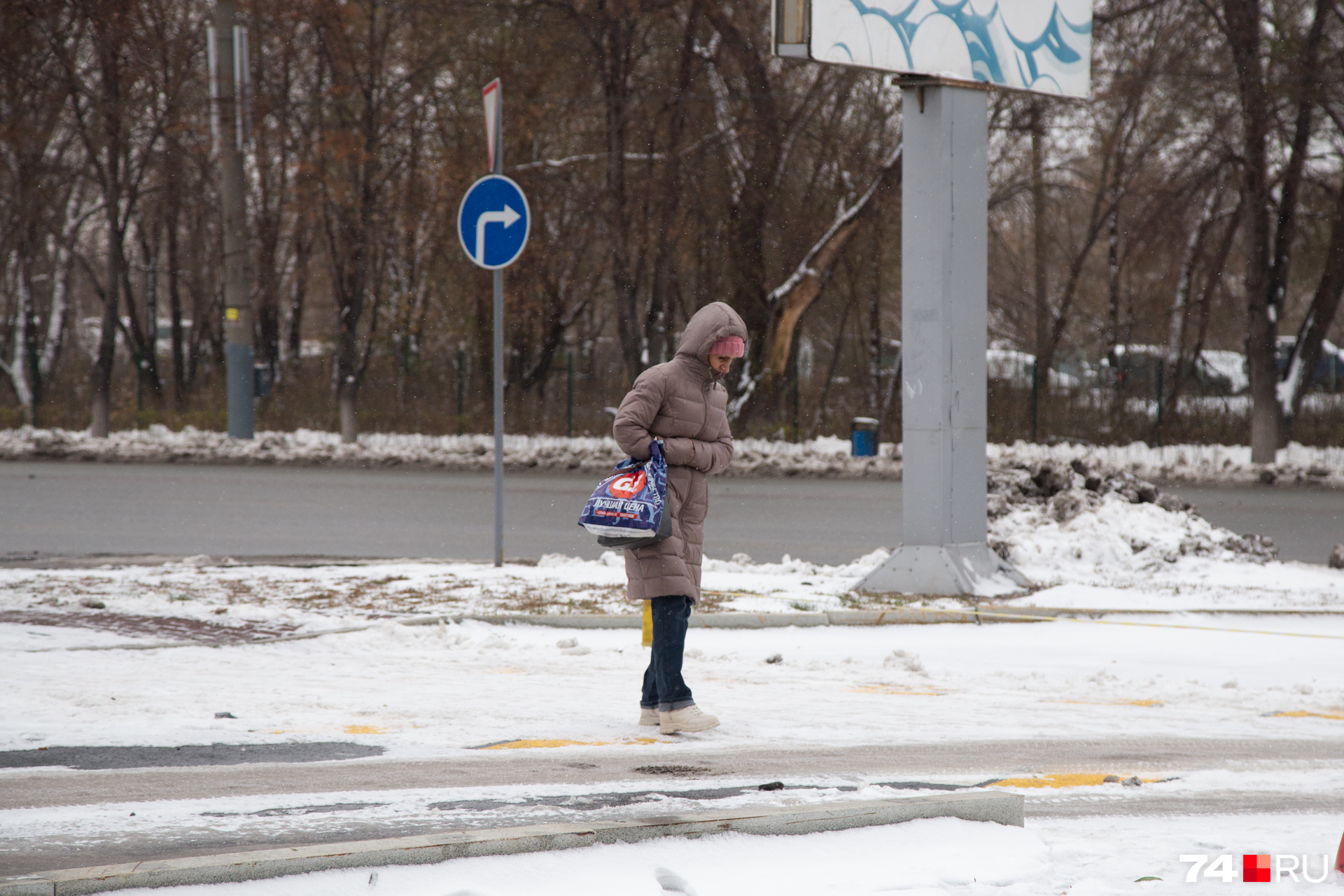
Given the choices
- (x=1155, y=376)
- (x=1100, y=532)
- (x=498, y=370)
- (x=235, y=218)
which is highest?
(x=235, y=218)

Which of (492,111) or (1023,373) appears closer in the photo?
(492,111)

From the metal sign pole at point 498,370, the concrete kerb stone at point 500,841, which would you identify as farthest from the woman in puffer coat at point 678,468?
the metal sign pole at point 498,370

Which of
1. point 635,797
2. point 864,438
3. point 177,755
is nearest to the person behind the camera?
point 635,797

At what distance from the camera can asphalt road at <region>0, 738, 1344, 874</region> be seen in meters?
3.86

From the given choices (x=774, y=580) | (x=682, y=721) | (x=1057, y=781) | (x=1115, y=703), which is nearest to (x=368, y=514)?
(x=774, y=580)

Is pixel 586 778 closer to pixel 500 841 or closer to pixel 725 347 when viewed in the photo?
pixel 500 841

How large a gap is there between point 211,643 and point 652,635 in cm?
303

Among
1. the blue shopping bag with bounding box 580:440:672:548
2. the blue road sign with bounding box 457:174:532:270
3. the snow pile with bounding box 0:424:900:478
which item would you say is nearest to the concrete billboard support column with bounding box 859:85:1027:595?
the blue road sign with bounding box 457:174:532:270

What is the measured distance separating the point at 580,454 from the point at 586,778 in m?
16.6

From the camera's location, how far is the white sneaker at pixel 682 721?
5379 mm

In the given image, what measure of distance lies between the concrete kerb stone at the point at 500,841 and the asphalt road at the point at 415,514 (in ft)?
23.4

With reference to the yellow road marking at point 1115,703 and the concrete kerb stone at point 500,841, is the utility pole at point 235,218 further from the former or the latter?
the concrete kerb stone at point 500,841

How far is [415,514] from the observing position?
47.0ft

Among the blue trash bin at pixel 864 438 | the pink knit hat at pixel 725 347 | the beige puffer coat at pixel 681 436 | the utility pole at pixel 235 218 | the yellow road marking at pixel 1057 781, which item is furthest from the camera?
the utility pole at pixel 235 218
